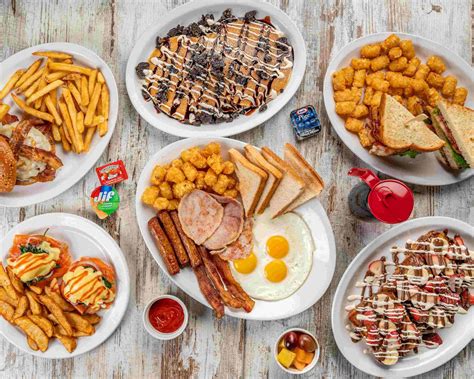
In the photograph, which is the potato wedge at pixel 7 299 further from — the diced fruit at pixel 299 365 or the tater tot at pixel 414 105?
the tater tot at pixel 414 105

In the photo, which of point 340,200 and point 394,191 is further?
point 340,200

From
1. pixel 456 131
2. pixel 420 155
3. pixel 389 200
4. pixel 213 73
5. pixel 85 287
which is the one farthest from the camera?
pixel 420 155

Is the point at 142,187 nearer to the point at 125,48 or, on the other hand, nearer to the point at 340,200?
the point at 125,48

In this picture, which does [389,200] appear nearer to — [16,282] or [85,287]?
[85,287]

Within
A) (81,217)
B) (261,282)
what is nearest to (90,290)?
(81,217)

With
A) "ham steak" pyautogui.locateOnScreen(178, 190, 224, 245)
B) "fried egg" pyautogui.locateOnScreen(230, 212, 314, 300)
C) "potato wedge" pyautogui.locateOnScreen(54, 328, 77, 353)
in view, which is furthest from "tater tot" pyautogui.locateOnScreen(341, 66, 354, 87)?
"potato wedge" pyautogui.locateOnScreen(54, 328, 77, 353)

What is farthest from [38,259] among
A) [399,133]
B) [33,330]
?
[399,133]
